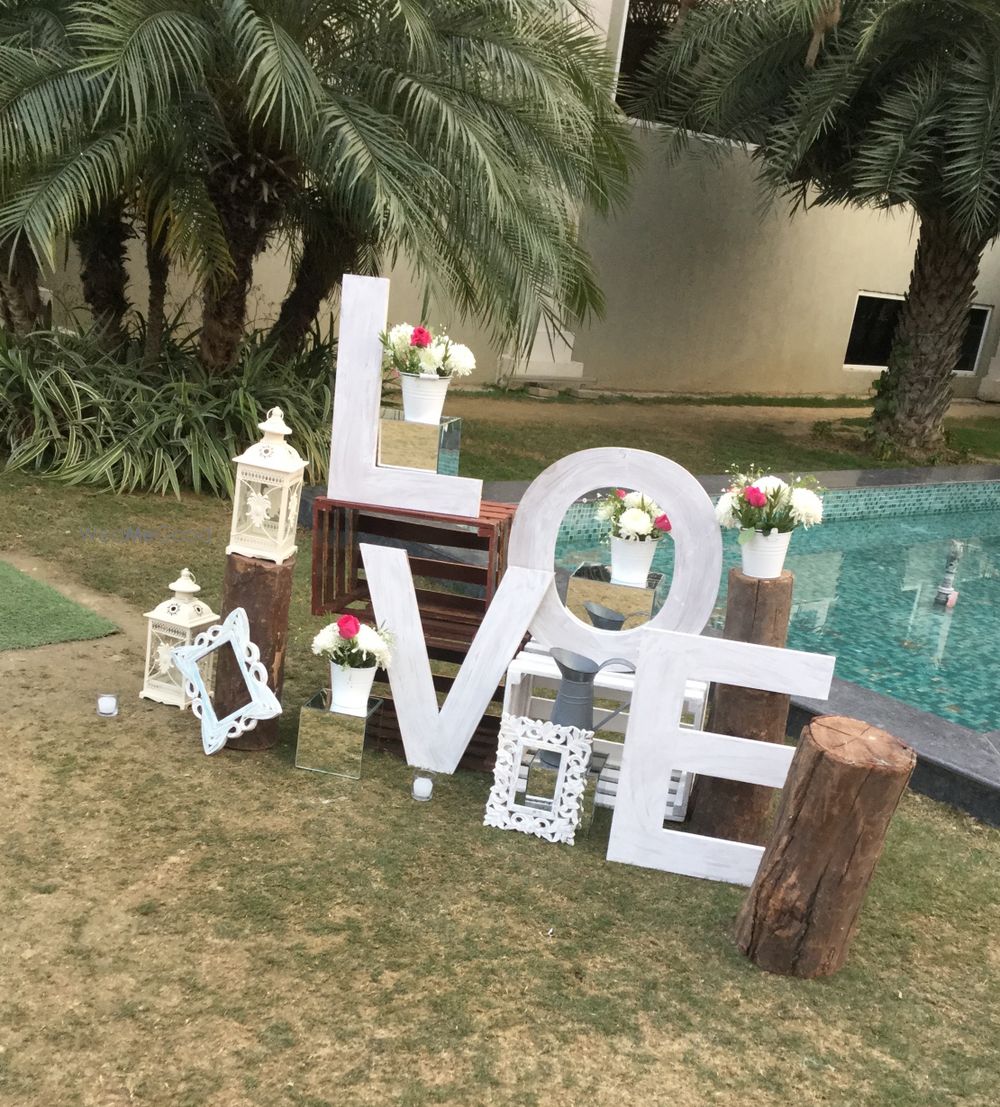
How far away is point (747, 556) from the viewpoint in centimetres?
357

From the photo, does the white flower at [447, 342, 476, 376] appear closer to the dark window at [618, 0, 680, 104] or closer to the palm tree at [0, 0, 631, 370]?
the palm tree at [0, 0, 631, 370]

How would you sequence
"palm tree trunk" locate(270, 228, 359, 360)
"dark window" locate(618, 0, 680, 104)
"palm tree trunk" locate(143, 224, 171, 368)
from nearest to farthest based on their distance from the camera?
"palm tree trunk" locate(143, 224, 171, 368) → "palm tree trunk" locate(270, 228, 359, 360) → "dark window" locate(618, 0, 680, 104)

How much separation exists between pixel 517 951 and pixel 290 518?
1.61m

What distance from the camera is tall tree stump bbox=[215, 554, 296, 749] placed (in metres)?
3.73

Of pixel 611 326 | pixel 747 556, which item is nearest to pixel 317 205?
pixel 747 556

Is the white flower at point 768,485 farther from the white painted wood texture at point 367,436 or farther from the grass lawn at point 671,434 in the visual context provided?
the grass lawn at point 671,434

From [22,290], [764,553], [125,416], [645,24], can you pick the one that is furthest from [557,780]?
[645,24]

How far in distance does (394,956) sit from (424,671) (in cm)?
114

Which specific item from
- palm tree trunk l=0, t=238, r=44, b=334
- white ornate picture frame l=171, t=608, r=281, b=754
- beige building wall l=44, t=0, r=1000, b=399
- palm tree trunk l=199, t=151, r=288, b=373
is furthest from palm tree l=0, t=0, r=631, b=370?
beige building wall l=44, t=0, r=1000, b=399

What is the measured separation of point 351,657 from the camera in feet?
11.8

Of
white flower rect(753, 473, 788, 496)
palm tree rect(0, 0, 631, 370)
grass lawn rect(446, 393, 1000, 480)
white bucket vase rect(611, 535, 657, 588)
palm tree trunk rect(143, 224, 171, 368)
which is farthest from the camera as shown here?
grass lawn rect(446, 393, 1000, 480)

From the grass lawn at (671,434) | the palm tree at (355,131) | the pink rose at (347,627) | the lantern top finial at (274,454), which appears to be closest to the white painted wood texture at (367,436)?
the lantern top finial at (274,454)

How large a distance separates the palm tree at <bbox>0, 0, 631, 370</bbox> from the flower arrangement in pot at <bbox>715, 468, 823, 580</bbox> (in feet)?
9.54

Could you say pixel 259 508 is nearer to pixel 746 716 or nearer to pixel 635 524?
pixel 635 524
